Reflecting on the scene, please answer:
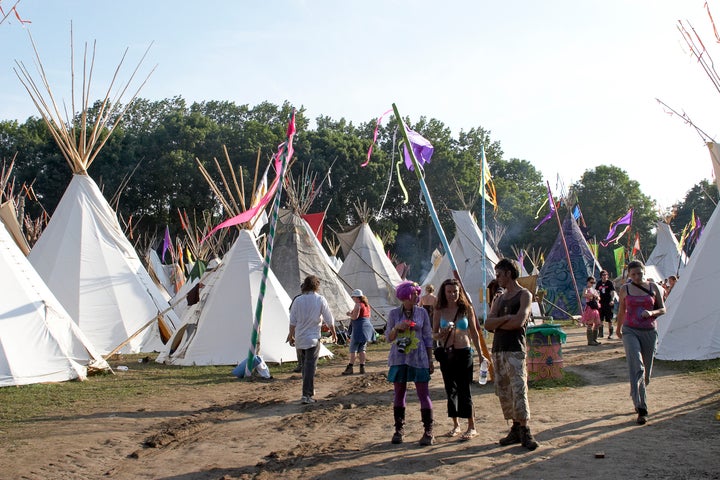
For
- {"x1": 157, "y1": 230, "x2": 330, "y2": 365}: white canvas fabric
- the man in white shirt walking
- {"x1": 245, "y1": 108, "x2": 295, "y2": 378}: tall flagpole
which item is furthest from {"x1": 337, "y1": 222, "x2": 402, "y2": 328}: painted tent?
the man in white shirt walking

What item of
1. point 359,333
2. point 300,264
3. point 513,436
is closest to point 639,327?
point 513,436

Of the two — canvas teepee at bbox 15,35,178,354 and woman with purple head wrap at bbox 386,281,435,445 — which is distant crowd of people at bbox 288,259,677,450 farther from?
canvas teepee at bbox 15,35,178,354

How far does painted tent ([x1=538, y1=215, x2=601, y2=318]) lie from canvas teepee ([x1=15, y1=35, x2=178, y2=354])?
14144 millimetres

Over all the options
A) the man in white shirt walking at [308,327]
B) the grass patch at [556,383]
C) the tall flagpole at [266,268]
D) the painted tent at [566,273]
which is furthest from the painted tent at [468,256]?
the man in white shirt walking at [308,327]

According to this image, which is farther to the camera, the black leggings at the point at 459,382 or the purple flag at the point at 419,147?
the purple flag at the point at 419,147

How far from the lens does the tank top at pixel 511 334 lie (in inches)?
225

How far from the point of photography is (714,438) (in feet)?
19.1

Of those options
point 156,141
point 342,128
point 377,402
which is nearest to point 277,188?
point 377,402

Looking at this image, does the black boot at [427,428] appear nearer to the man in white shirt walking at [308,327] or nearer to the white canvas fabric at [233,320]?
the man in white shirt walking at [308,327]

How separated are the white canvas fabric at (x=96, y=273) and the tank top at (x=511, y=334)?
33.0 feet

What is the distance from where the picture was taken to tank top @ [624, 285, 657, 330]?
6.80 metres

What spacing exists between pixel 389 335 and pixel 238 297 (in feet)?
22.5

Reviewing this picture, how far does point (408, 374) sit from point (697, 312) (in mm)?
6823

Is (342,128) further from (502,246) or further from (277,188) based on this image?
(277,188)
